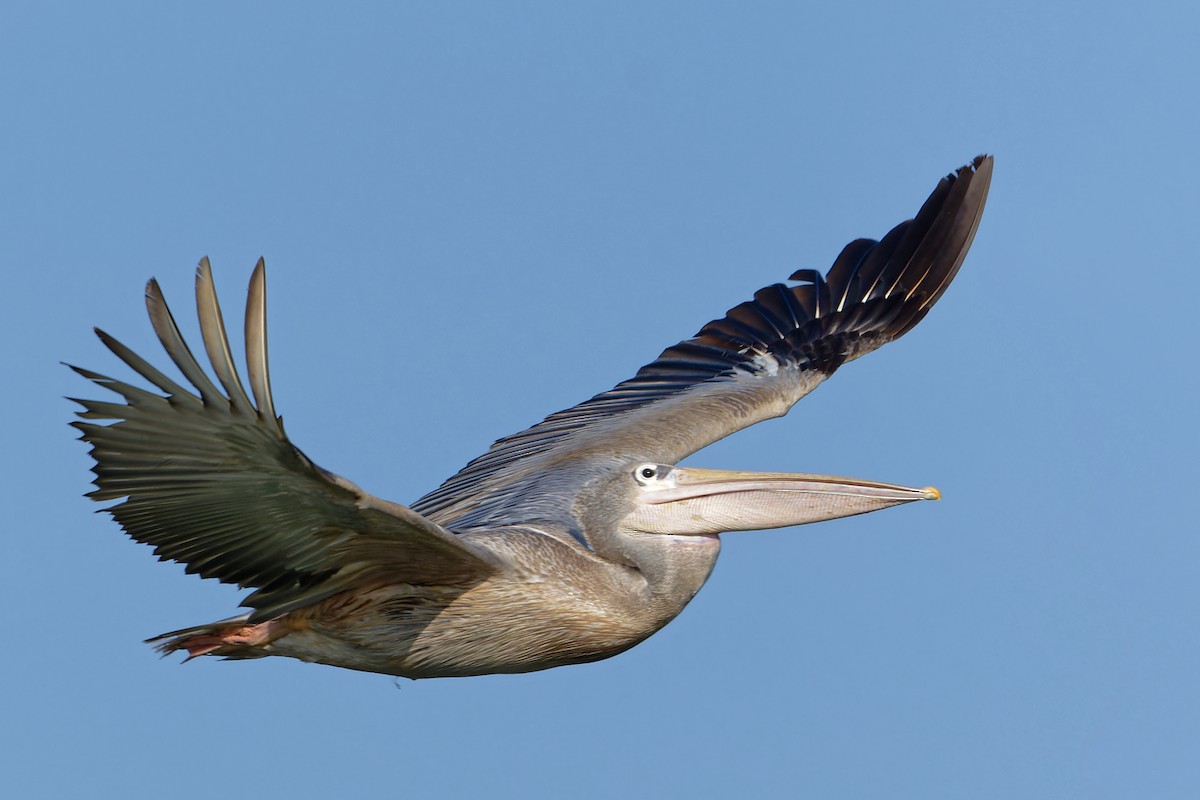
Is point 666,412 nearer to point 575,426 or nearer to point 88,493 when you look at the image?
point 575,426

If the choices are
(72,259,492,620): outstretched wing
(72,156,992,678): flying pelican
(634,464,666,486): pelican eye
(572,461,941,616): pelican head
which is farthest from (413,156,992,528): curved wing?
(72,259,492,620): outstretched wing

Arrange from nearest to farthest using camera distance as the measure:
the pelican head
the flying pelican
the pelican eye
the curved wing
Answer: the flying pelican
the pelican head
the pelican eye
the curved wing

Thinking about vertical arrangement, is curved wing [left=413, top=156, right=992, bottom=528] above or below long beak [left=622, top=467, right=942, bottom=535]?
above

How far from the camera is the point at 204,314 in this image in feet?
22.9

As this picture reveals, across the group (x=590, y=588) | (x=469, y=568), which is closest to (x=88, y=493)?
(x=469, y=568)

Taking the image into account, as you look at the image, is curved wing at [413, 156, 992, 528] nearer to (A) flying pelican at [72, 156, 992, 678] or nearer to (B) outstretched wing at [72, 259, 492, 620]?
(A) flying pelican at [72, 156, 992, 678]

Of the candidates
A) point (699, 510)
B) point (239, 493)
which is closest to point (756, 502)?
point (699, 510)

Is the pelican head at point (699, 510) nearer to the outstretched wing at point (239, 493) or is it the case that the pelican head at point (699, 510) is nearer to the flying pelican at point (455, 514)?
the flying pelican at point (455, 514)

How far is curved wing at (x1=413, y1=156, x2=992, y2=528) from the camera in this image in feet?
37.8

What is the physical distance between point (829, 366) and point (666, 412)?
4.70 ft

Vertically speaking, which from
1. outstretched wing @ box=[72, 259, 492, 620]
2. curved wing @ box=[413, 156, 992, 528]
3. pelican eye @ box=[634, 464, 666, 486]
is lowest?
outstretched wing @ box=[72, 259, 492, 620]

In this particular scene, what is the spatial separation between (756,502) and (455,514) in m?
2.31

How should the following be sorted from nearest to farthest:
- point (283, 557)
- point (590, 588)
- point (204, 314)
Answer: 1. point (204, 314)
2. point (283, 557)
3. point (590, 588)

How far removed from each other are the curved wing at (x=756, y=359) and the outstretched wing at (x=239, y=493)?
8.19 ft
